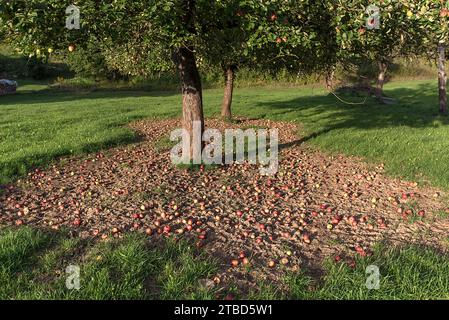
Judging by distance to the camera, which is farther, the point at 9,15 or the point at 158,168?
the point at 158,168

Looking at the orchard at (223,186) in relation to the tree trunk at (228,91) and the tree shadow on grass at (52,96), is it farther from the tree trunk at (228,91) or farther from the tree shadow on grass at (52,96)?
the tree shadow on grass at (52,96)

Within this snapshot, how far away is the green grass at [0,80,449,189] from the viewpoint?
11.9 m

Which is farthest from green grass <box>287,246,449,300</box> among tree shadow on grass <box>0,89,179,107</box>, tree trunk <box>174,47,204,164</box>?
tree shadow on grass <box>0,89,179,107</box>

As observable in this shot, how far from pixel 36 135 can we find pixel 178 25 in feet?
35.2

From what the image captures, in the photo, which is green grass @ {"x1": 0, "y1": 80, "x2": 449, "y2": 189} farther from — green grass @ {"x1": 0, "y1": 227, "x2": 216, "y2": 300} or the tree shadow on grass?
the tree shadow on grass

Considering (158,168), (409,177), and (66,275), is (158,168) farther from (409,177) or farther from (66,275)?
(409,177)

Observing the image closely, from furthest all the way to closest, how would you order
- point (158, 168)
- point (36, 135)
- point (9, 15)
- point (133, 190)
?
point (36, 135) → point (158, 168) → point (133, 190) → point (9, 15)

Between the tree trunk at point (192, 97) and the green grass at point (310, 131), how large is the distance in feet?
13.7

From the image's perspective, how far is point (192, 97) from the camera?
11.6m

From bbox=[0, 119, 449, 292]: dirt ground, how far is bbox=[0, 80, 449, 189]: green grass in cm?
112

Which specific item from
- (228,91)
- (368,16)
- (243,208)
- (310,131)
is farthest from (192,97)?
(228,91)
